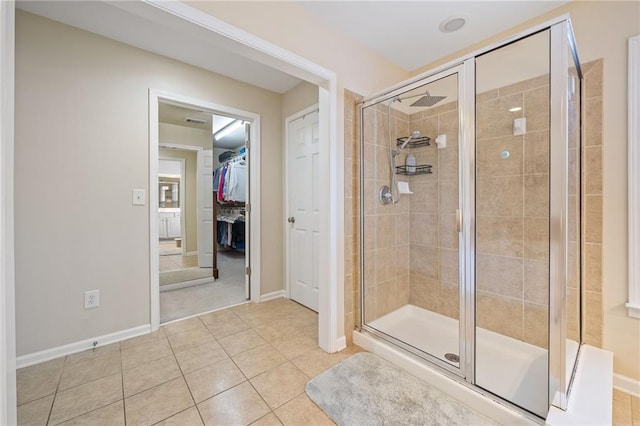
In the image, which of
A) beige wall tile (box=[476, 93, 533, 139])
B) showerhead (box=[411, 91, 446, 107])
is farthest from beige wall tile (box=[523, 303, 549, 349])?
showerhead (box=[411, 91, 446, 107])

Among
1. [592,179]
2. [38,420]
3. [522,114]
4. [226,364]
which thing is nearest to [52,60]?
[38,420]

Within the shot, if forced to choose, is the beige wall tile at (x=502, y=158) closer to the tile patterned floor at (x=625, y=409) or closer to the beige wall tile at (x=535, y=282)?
the beige wall tile at (x=535, y=282)

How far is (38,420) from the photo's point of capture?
4.21 feet

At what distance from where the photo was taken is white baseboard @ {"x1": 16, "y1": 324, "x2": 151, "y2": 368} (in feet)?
5.70

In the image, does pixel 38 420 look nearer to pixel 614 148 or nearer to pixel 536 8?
pixel 614 148

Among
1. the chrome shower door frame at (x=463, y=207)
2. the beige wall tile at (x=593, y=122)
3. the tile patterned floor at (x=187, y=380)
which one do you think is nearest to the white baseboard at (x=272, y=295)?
the tile patterned floor at (x=187, y=380)

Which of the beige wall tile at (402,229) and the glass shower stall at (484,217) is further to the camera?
the beige wall tile at (402,229)

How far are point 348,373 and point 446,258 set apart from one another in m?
1.32

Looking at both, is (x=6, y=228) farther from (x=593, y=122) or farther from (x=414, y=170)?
(x=593, y=122)

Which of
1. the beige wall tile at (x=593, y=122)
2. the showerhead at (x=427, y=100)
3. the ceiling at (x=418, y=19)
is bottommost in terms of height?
the beige wall tile at (x=593, y=122)

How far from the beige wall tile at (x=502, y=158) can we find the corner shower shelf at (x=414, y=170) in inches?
21.2

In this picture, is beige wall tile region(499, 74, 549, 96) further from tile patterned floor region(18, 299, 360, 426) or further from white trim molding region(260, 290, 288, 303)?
white trim molding region(260, 290, 288, 303)

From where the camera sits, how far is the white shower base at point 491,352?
4.60 ft

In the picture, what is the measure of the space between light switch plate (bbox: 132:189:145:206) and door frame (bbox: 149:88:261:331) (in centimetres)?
6
